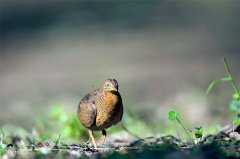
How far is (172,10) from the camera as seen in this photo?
74.5 ft

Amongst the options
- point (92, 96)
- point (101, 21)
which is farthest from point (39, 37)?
point (92, 96)

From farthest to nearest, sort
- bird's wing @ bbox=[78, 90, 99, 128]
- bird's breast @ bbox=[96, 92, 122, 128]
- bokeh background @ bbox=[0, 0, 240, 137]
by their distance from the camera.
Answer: bokeh background @ bbox=[0, 0, 240, 137], bird's wing @ bbox=[78, 90, 99, 128], bird's breast @ bbox=[96, 92, 122, 128]

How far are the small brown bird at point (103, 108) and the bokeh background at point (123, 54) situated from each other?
3.11m

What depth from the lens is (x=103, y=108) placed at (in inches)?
281

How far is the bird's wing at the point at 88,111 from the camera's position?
23.7ft

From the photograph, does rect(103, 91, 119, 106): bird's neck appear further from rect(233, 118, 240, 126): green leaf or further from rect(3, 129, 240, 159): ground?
rect(233, 118, 240, 126): green leaf

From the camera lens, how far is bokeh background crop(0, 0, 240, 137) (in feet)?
41.9

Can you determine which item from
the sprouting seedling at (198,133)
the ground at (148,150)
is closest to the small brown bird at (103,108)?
the ground at (148,150)

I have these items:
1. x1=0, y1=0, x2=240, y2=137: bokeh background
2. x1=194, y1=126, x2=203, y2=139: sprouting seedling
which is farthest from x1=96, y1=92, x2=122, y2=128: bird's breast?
x1=0, y1=0, x2=240, y2=137: bokeh background

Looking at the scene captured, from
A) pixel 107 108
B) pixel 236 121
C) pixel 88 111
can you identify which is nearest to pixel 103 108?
pixel 107 108

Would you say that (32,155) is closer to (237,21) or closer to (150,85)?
(150,85)

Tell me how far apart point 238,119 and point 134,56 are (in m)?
10.7

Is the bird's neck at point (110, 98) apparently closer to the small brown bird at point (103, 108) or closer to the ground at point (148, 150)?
the small brown bird at point (103, 108)

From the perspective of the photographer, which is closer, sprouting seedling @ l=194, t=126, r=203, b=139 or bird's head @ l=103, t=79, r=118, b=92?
sprouting seedling @ l=194, t=126, r=203, b=139
